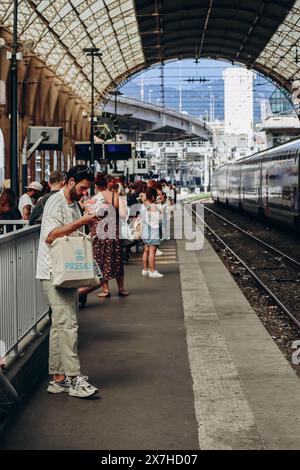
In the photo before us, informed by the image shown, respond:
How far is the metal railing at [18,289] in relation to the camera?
8.03 meters

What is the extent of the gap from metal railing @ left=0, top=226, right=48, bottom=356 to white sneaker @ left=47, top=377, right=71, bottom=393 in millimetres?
475

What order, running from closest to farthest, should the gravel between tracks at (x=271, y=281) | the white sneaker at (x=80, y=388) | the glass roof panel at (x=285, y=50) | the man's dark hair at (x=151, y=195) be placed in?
the white sneaker at (x=80, y=388), the gravel between tracks at (x=271, y=281), the man's dark hair at (x=151, y=195), the glass roof panel at (x=285, y=50)

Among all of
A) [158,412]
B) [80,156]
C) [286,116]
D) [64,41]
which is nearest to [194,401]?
[158,412]

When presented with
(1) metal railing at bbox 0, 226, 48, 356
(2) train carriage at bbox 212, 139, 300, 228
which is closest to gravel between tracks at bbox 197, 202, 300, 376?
(2) train carriage at bbox 212, 139, 300, 228

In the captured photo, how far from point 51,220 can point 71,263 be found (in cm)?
41

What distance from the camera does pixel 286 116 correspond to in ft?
389

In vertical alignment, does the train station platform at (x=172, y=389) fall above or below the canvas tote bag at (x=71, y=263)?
below

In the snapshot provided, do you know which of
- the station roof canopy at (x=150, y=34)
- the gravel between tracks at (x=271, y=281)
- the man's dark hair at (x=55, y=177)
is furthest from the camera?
the station roof canopy at (x=150, y=34)

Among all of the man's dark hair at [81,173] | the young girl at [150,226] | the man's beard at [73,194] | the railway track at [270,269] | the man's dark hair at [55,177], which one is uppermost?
the man's dark hair at [81,173]

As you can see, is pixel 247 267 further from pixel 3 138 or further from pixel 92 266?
pixel 3 138

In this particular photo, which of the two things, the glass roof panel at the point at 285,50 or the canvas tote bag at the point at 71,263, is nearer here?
the canvas tote bag at the point at 71,263

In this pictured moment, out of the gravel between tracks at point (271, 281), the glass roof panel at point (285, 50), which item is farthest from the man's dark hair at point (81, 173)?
the glass roof panel at point (285, 50)

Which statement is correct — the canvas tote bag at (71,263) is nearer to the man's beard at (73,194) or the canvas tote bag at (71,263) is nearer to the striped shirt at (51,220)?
the striped shirt at (51,220)

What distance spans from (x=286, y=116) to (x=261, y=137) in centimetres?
4390
